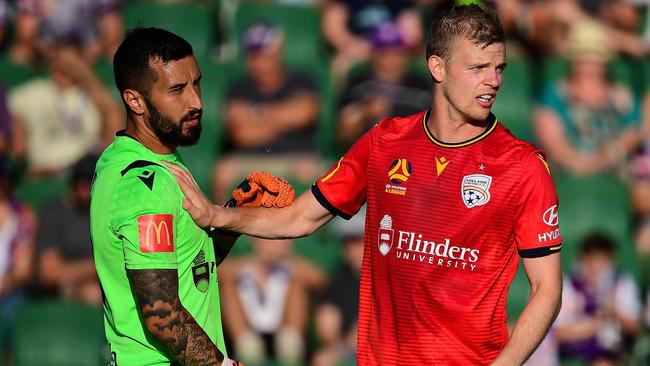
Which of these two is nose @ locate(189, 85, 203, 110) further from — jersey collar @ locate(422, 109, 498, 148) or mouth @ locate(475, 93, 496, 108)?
mouth @ locate(475, 93, 496, 108)

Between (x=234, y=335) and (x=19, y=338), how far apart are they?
5.89 feet

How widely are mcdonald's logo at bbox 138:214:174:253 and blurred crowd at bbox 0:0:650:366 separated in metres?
4.52

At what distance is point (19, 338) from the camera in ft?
30.1

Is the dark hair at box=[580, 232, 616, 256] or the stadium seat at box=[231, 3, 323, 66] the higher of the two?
the stadium seat at box=[231, 3, 323, 66]

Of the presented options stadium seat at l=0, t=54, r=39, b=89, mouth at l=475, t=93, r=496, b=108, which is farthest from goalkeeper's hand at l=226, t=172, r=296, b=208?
stadium seat at l=0, t=54, r=39, b=89

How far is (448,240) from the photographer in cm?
497

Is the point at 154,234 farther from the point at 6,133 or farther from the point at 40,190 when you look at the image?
the point at 6,133

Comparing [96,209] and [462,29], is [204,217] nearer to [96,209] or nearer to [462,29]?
[96,209]

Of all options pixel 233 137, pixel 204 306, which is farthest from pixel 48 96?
pixel 204 306

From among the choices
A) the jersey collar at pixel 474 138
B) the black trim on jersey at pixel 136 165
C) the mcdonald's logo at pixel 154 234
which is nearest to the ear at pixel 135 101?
the black trim on jersey at pixel 136 165

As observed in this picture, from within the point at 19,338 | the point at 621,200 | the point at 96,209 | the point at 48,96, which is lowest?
the point at 19,338

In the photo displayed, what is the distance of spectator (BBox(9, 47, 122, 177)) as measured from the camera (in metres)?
10.3

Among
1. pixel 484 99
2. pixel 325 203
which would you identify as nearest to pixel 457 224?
pixel 484 99

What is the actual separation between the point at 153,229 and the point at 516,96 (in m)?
6.43
